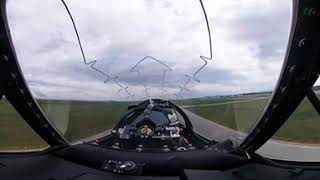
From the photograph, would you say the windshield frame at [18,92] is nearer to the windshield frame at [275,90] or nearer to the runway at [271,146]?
the windshield frame at [275,90]

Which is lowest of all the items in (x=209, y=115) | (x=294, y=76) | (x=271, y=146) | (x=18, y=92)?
(x=271, y=146)

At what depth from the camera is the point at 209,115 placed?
10.9 feet

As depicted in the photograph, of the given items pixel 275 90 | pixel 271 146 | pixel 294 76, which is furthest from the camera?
pixel 271 146

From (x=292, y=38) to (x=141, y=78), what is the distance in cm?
105

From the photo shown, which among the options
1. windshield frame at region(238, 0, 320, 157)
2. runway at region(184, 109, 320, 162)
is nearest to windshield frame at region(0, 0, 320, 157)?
windshield frame at region(238, 0, 320, 157)

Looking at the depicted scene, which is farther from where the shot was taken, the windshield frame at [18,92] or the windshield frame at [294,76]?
the windshield frame at [18,92]

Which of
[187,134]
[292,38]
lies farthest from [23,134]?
[292,38]

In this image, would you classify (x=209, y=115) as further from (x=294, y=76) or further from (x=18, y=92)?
(x=18, y=92)

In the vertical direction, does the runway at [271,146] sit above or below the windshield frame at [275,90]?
below

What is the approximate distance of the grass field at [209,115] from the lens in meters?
3.31

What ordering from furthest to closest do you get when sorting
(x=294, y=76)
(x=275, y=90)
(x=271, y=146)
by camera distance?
(x=271, y=146)
(x=275, y=90)
(x=294, y=76)

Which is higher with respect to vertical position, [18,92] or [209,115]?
[18,92]

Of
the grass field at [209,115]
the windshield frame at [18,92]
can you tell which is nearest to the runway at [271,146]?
the grass field at [209,115]

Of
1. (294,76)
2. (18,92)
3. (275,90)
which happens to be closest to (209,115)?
(275,90)
